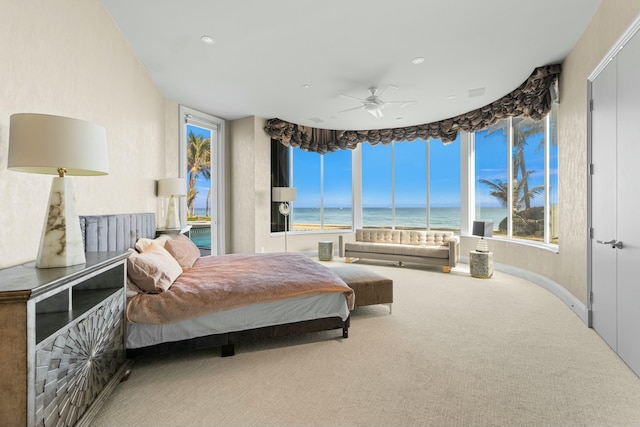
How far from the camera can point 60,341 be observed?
1.46 meters

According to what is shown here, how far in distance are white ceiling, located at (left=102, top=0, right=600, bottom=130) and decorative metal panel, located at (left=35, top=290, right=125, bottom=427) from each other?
A: 269cm

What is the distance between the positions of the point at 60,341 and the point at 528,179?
23.0 ft

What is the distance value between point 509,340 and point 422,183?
56.9ft

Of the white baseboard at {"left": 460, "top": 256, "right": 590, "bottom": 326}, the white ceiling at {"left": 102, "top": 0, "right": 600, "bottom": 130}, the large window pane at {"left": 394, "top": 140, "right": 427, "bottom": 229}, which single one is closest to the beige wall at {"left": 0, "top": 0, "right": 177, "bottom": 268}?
the white ceiling at {"left": 102, "top": 0, "right": 600, "bottom": 130}

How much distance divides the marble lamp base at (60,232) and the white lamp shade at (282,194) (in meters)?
4.82

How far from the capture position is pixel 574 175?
338 cm

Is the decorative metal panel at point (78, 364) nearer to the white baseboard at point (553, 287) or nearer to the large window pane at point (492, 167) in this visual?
the white baseboard at point (553, 287)

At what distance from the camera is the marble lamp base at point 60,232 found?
1.65 metres

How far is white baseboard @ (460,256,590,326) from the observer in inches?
126

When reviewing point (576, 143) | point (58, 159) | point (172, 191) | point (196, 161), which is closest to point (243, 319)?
point (58, 159)

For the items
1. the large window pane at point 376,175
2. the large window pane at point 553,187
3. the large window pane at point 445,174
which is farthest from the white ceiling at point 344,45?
the large window pane at point 376,175

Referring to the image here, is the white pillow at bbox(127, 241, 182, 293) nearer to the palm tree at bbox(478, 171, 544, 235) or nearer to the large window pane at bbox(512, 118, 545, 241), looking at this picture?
the palm tree at bbox(478, 171, 544, 235)

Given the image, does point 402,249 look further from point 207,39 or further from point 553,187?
point 207,39

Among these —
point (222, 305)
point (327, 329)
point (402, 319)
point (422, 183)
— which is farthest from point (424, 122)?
point (422, 183)
